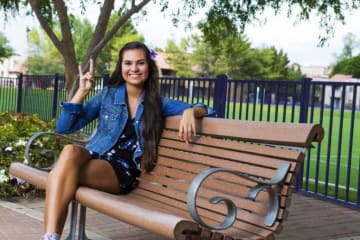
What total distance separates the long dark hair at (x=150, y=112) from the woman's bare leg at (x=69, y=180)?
0.36m

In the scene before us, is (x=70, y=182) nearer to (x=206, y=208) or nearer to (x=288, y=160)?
(x=206, y=208)

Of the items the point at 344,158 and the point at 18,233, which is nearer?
the point at 18,233

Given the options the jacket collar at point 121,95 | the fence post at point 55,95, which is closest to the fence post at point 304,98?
the jacket collar at point 121,95

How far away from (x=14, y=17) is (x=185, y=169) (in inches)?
370

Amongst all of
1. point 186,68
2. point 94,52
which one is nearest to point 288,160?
point 94,52

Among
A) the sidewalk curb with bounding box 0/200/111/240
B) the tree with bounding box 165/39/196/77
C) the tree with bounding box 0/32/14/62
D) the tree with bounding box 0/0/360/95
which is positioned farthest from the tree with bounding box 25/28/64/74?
the sidewalk curb with bounding box 0/200/111/240

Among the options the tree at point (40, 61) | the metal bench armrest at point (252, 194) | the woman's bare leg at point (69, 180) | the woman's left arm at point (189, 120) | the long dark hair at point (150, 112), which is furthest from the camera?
the tree at point (40, 61)

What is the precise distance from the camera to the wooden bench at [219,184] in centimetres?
297

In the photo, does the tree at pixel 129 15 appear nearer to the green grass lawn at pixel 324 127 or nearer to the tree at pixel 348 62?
the green grass lawn at pixel 324 127

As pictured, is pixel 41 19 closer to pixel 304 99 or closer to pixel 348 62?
pixel 304 99

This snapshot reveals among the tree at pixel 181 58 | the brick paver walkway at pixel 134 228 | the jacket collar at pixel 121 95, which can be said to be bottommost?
the brick paver walkway at pixel 134 228

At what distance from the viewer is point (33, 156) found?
6.55m

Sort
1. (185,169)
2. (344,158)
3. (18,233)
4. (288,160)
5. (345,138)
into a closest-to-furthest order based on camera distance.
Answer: (288,160) → (185,169) → (18,233) → (344,158) → (345,138)

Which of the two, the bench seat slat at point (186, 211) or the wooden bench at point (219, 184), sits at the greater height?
the wooden bench at point (219, 184)
